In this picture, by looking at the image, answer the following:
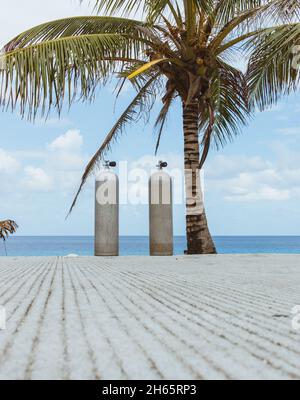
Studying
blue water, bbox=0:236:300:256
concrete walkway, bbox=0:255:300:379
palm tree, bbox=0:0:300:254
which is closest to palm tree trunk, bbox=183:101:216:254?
palm tree, bbox=0:0:300:254

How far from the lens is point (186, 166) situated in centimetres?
788

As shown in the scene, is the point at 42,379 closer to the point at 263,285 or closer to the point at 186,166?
the point at 263,285

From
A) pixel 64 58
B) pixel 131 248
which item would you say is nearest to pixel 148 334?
pixel 64 58

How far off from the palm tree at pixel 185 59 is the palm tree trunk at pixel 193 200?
0.02m

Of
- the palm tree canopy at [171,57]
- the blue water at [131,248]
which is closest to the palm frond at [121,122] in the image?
the palm tree canopy at [171,57]

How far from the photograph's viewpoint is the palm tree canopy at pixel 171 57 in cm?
632

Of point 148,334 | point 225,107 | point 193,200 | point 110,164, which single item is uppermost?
point 225,107

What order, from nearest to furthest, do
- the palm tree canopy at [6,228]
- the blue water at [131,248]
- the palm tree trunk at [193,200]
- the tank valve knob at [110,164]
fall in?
1. the palm tree trunk at [193,200]
2. the tank valve knob at [110,164]
3. the palm tree canopy at [6,228]
4. the blue water at [131,248]

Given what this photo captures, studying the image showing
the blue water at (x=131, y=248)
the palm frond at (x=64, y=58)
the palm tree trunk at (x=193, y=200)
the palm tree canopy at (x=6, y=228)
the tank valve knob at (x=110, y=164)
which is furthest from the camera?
the blue water at (x=131, y=248)

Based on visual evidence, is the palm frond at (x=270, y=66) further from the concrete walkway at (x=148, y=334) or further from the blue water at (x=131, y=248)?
the blue water at (x=131, y=248)

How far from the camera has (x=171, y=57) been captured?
7.66m

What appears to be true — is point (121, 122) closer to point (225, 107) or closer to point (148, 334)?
point (225, 107)

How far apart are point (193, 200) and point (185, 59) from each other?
2126mm

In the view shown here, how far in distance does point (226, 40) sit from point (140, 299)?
272 inches
